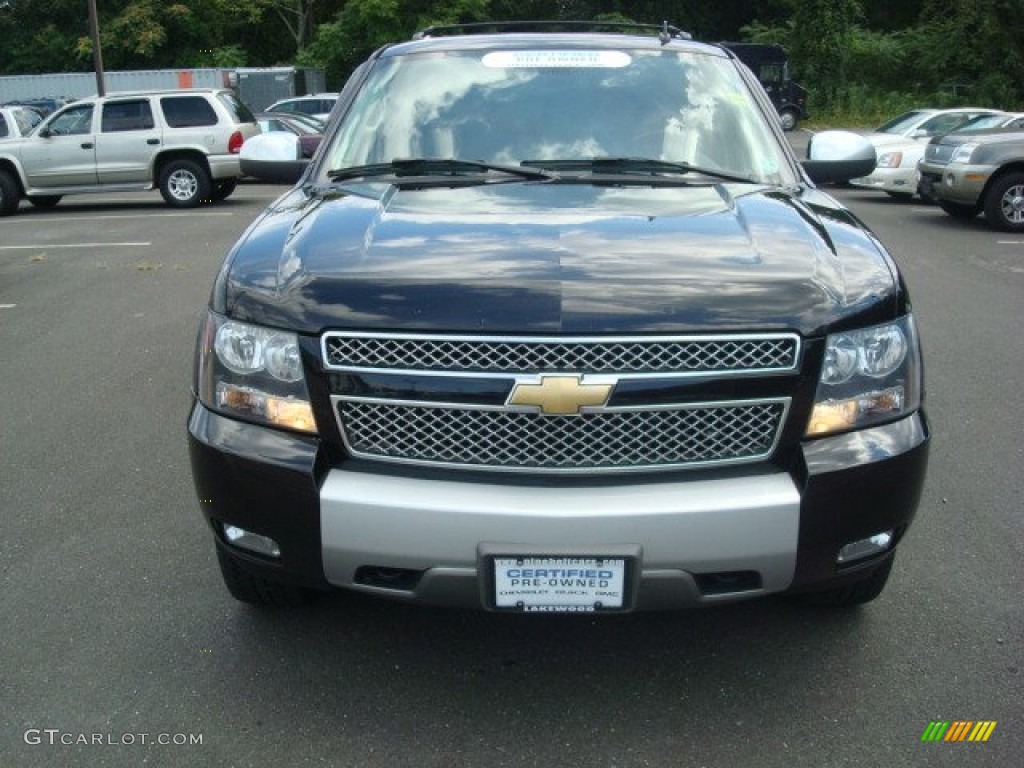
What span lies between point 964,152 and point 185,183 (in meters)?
11.7

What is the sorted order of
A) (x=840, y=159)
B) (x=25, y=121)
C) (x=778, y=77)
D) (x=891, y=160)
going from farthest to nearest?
1. (x=778, y=77)
2. (x=25, y=121)
3. (x=891, y=160)
4. (x=840, y=159)

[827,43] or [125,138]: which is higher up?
[827,43]

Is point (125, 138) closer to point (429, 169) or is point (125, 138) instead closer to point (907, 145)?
point (907, 145)

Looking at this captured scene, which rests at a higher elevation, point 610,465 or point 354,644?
point 610,465

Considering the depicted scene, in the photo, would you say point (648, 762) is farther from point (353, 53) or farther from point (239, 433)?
point (353, 53)

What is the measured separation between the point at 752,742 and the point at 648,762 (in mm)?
303

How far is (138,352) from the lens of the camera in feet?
23.3

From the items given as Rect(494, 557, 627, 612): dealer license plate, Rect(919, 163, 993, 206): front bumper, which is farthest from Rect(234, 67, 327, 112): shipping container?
Rect(494, 557, 627, 612): dealer license plate

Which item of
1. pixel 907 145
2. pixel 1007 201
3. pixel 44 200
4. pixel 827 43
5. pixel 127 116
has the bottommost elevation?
pixel 44 200

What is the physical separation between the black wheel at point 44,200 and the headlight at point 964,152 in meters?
13.9

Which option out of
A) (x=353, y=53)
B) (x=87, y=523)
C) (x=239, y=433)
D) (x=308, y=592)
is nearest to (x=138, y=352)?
(x=87, y=523)

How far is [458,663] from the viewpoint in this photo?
3.13m

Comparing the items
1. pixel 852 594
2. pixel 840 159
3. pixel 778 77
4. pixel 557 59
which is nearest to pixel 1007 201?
pixel 840 159

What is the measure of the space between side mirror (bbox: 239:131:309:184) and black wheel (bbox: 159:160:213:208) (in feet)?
41.7
